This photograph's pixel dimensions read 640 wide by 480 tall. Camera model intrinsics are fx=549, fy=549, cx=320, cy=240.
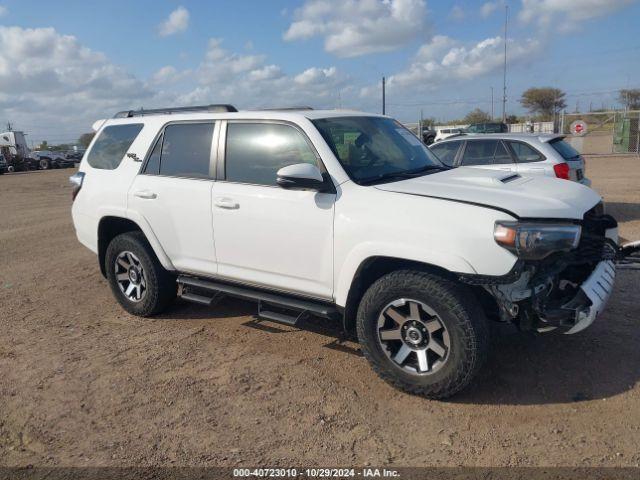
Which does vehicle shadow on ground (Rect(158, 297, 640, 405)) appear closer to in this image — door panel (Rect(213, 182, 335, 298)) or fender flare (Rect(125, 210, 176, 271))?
door panel (Rect(213, 182, 335, 298))

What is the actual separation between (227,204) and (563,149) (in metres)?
6.98

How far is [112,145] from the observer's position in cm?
566

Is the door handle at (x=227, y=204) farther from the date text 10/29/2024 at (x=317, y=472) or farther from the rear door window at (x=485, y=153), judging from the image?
the rear door window at (x=485, y=153)

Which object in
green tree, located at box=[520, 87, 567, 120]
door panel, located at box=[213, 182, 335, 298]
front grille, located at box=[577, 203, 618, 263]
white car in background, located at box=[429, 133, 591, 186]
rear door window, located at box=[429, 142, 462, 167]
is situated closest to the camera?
front grille, located at box=[577, 203, 618, 263]

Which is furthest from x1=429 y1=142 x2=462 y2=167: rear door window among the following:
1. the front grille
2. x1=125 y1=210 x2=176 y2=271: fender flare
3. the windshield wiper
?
x1=125 y1=210 x2=176 y2=271: fender flare

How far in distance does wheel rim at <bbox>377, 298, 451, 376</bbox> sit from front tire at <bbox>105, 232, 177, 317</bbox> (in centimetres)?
246

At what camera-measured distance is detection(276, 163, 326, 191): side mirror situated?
3.81 m

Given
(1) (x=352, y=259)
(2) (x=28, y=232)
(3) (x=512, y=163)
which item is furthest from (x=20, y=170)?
(1) (x=352, y=259)

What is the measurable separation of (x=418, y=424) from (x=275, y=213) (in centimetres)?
182

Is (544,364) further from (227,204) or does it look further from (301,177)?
(227,204)

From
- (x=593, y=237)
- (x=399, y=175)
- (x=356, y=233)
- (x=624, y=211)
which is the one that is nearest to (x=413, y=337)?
(x=356, y=233)

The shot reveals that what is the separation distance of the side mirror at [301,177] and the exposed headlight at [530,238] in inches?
50.0

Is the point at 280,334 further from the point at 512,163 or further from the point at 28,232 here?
the point at 28,232

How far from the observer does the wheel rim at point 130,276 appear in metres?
5.40
